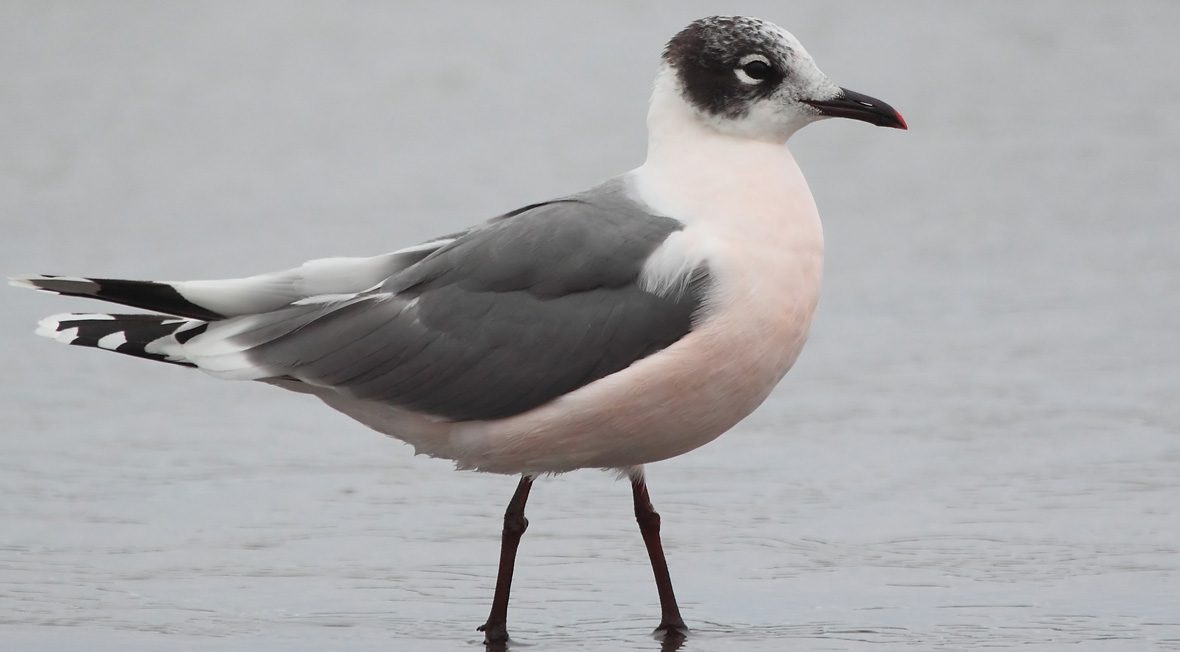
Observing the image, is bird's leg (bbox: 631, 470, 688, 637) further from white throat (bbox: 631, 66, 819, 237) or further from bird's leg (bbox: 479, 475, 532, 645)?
white throat (bbox: 631, 66, 819, 237)

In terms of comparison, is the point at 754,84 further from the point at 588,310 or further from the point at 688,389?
the point at 688,389

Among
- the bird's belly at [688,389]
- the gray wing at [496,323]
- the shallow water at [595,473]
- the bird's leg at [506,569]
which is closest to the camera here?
the bird's belly at [688,389]

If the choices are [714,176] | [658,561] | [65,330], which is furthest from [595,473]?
[65,330]

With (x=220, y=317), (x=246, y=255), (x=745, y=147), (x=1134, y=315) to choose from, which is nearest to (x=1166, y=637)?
(x=745, y=147)

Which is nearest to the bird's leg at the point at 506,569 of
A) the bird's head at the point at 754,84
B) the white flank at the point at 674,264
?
the white flank at the point at 674,264

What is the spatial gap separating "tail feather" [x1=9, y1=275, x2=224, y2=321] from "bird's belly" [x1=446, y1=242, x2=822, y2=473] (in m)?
0.85

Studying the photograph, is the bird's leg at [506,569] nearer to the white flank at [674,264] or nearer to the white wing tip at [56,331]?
the white flank at [674,264]

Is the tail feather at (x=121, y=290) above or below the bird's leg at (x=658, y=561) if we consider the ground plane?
above

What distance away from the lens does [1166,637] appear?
455 cm

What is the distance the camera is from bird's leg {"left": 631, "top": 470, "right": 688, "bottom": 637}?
189 inches

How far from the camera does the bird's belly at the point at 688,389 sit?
450 cm

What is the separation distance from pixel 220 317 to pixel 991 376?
11.4 ft

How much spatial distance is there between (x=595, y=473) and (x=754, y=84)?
1993 mm

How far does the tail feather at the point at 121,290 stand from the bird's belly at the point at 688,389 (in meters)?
0.85
